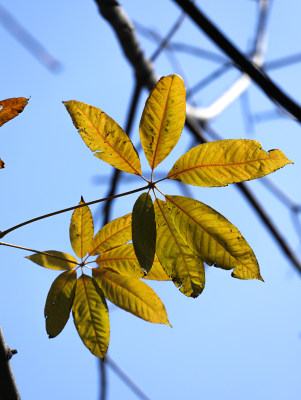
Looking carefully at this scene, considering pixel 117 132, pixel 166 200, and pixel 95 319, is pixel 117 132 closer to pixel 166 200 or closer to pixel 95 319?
pixel 166 200

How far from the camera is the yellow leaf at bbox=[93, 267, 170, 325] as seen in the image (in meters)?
0.98

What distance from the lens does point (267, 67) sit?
1664 millimetres

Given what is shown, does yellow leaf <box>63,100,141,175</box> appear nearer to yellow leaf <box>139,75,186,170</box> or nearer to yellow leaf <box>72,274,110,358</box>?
yellow leaf <box>139,75,186,170</box>

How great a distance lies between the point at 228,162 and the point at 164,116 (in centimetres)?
19

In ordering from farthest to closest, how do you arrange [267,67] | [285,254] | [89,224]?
[285,254], [267,67], [89,224]

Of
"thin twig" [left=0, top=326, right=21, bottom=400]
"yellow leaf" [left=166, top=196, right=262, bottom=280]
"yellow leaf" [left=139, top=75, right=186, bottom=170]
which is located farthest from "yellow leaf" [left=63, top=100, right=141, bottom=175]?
"thin twig" [left=0, top=326, right=21, bottom=400]

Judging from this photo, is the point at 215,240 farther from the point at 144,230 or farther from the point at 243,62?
the point at 243,62

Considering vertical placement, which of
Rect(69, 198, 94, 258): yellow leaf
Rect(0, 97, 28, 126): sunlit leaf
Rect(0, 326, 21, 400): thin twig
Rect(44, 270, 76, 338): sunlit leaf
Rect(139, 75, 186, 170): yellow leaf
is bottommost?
Rect(0, 326, 21, 400): thin twig

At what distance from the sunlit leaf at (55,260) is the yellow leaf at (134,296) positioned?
0.10m

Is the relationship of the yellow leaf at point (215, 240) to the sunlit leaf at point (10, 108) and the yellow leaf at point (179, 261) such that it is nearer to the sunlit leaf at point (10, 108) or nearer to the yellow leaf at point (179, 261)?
the yellow leaf at point (179, 261)

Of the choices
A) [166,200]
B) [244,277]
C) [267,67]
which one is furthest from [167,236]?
[267,67]

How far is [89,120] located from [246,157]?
37 cm

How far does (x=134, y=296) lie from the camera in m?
1.01

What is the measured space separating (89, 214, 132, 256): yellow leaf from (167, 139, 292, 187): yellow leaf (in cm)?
21
